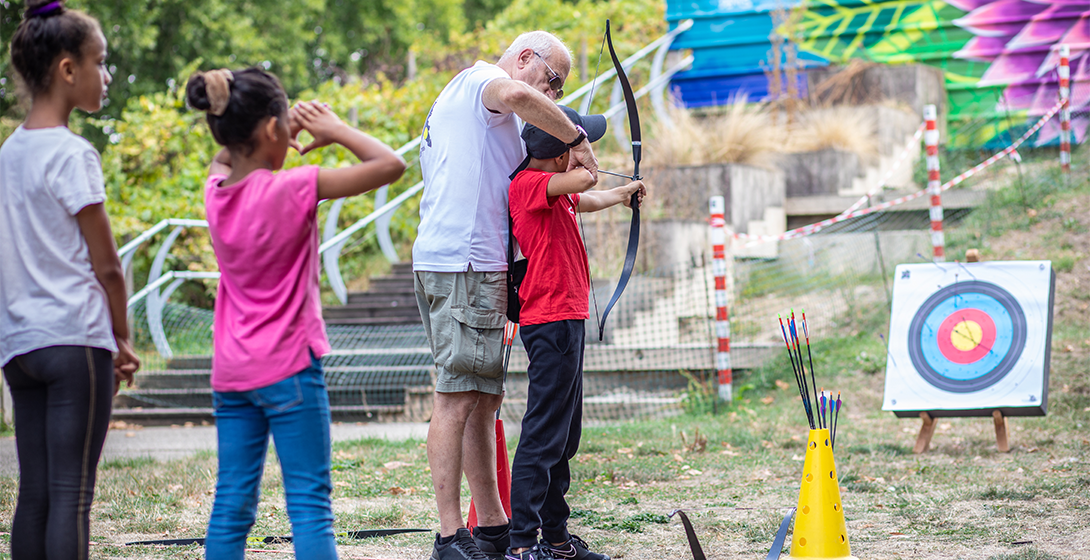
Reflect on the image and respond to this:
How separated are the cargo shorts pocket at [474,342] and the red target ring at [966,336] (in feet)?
10.8

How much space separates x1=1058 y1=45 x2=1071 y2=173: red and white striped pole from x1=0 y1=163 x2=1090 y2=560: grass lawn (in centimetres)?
248

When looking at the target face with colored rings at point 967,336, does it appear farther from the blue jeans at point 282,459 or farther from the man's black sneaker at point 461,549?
the blue jeans at point 282,459

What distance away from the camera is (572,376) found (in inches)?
123

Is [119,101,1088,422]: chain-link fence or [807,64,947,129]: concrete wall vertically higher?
[807,64,947,129]: concrete wall

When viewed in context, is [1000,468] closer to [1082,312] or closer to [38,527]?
[1082,312]

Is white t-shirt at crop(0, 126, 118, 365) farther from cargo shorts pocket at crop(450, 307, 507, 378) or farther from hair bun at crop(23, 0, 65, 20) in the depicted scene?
cargo shorts pocket at crop(450, 307, 507, 378)

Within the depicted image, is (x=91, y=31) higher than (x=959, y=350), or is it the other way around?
(x=91, y=31)

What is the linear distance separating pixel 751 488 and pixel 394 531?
164cm

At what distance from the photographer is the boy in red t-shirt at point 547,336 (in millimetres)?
3074

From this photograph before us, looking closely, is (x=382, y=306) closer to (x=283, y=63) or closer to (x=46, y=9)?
(x=46, y=9)

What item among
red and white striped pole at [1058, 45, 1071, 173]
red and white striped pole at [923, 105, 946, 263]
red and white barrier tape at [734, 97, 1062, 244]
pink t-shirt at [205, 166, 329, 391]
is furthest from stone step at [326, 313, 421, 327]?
pink t-shirt at [205, 166, 329, 391]

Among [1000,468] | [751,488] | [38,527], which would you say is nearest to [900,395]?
[1000,468]

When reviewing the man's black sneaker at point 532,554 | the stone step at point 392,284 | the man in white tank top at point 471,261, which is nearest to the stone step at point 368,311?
the stone step at point 392,284

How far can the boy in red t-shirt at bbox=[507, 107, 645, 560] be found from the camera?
3.07 m
